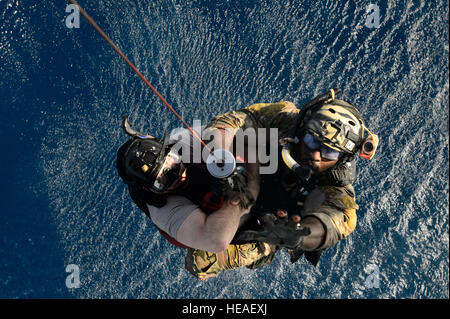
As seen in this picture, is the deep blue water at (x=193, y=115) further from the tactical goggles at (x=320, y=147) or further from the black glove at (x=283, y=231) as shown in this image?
the black glove at (x=283, y=231)


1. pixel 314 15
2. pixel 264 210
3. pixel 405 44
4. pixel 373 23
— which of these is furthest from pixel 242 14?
pixel 264 210

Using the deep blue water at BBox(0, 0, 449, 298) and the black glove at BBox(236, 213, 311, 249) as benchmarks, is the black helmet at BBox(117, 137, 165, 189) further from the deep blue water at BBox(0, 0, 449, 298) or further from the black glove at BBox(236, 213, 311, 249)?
the deep blue water at BBox(0, 0, 449, 298)

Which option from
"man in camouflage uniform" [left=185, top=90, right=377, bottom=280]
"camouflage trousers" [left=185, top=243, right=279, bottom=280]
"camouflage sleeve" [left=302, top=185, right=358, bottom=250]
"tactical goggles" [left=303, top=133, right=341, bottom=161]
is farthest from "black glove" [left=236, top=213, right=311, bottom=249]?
"camouflage trousers" [left=185, top=243, right=279, bottom=280]

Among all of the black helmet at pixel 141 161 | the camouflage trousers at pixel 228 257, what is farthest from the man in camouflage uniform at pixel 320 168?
the black helmet at pixel 141 161

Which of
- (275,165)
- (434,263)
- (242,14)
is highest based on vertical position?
(242,14)

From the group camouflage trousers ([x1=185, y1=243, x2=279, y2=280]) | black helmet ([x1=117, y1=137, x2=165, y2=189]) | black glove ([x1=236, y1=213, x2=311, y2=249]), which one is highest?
black helmet ([x1=117, y1=137, x2=165, y2=189])

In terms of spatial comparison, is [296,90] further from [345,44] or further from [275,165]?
[275,165]

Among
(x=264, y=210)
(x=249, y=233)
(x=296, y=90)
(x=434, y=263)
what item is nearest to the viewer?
(x=249, y=233)
